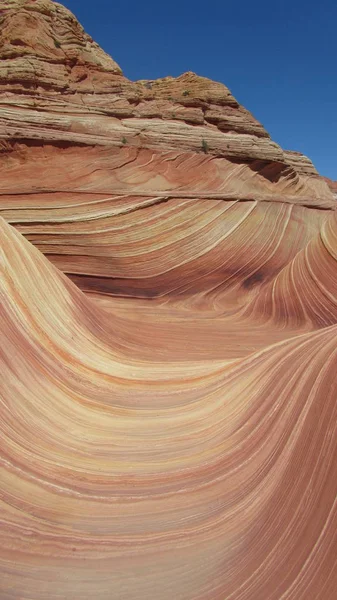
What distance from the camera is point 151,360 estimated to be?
13.1ft

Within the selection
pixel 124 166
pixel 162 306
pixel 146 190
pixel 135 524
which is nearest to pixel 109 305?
pixel 162 306

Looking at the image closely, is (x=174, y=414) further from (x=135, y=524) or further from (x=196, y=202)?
(x=196, y=202)

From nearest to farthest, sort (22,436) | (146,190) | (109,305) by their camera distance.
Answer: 1. (22,436)
2. (109,305)
3. (146,190)

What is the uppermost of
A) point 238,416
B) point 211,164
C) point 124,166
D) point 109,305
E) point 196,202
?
→ point 211,164

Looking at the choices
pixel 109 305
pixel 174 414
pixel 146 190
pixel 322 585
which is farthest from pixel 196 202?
pixel 322 585

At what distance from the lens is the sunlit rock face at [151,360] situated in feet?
6.88

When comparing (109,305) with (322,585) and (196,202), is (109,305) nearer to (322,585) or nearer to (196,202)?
(196,202)

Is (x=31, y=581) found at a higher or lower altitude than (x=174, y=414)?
lower

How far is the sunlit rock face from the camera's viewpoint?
2096 mm

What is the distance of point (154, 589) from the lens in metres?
1.94

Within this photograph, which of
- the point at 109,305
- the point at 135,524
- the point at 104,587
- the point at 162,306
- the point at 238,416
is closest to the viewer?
the point at 104,587

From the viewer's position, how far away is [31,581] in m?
1.95

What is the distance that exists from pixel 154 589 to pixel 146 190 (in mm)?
6240

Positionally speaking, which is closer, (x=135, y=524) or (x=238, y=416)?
(x=135, y=524)
